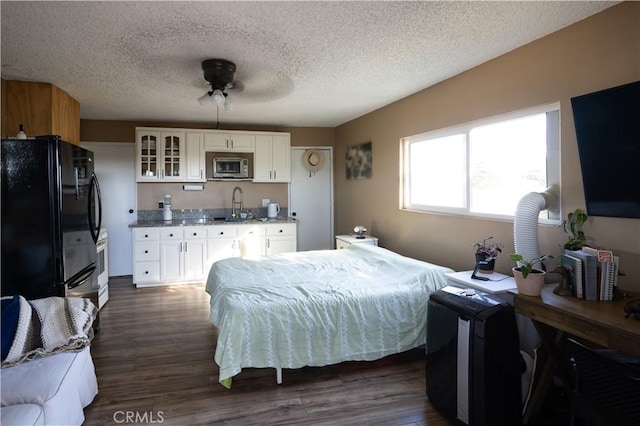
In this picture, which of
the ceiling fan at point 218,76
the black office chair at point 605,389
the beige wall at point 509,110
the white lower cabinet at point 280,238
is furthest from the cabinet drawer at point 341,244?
the black office chair at point 605,389

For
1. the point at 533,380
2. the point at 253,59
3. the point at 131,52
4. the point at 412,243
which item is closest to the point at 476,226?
the point at 412,243

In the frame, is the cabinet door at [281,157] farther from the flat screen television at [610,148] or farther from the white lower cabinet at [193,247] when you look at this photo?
the flat screen television at [610,148]

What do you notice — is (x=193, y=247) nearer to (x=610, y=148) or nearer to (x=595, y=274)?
(x=595, y=274)

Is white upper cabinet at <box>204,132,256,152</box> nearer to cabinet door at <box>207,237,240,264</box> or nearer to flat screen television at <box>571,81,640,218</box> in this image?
cabinet door at <box>207,237,240,264</box>

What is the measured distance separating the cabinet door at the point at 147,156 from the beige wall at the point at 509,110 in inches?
120

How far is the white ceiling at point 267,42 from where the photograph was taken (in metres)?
2.14

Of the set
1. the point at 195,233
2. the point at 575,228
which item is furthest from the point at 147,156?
the point at 575,228

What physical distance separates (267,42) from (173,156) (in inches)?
132

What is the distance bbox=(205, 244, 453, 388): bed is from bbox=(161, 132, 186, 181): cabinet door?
272 cm

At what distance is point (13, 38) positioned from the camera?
2.49 m

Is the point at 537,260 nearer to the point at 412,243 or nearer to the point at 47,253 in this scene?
the point at 412,243

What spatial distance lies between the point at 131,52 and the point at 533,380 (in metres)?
3.52

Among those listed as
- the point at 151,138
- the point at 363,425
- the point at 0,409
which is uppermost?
the point at 151,138

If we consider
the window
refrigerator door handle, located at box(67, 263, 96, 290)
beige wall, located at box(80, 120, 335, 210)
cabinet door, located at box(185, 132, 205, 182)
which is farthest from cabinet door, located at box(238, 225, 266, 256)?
the window
